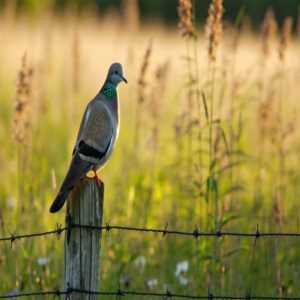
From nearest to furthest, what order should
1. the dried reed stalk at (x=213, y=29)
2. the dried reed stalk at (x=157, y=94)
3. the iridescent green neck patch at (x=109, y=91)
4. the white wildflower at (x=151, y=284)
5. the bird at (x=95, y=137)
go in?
the bird at (x=95, y=137), the iridescent green neck patch at (x=109, y=91), the dried reed stalk at (x=213, y=29), the white wildflower at (x=151, y=284), the dried reed stalk at (x=157, y=94)

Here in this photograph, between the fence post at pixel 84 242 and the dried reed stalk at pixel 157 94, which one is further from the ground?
the dried reed stalk at pixel 157 94

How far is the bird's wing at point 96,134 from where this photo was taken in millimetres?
4562

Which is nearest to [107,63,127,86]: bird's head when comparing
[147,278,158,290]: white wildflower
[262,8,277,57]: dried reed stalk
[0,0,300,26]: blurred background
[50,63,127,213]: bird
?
[50,63,127,213]: bird

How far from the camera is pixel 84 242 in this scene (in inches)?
160

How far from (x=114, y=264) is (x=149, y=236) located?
1.94 ft

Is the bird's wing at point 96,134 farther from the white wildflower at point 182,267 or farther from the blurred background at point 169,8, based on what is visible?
the blurred background at point 169,8

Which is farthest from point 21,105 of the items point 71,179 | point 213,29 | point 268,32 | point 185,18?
point 268,32

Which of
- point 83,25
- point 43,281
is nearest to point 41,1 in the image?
point 83,25

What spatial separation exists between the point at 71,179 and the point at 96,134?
0.49 metres

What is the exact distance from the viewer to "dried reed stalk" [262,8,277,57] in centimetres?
677

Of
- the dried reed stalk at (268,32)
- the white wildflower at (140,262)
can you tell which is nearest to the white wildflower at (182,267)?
the white wildflower at (140,262)

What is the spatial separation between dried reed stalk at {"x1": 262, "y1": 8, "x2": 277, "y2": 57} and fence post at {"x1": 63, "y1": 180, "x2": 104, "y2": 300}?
310 cm

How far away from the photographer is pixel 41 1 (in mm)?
27641

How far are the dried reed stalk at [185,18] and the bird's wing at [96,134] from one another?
4.08ft
